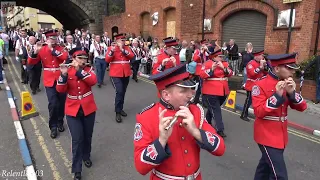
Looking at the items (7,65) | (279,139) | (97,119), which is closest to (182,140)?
(279,139)

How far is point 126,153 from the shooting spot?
5.23m

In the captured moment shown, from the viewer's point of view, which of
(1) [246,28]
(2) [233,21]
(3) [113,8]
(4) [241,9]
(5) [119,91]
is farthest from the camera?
(3) [113,8]

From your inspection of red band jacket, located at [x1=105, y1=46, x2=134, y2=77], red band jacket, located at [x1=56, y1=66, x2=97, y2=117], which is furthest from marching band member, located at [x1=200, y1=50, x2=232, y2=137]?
A: red band jacket, located at [x1=56, y1=66, x2=97, y2=117]

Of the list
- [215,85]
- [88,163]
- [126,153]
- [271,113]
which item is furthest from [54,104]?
[271,113]

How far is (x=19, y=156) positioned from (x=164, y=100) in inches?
155

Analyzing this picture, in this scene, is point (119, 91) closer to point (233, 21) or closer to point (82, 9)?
point (233, 21)

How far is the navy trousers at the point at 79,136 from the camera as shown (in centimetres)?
416

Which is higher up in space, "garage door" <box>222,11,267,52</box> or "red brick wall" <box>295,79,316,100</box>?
"garage door" <box>222,11,267,52</box>

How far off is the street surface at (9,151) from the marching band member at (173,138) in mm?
3042

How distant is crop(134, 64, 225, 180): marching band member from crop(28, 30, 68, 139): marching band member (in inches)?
162

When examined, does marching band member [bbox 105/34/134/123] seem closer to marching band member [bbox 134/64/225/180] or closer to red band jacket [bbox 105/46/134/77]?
red band jacket [bbox 105/46/134/77]

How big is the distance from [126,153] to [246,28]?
11318 millimetres

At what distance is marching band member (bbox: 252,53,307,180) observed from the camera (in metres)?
3.24

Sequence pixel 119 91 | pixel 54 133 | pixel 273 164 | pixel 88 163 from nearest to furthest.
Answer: pixel 273 164, pixel 88 163, pixel 54 133, pixel 119 91
